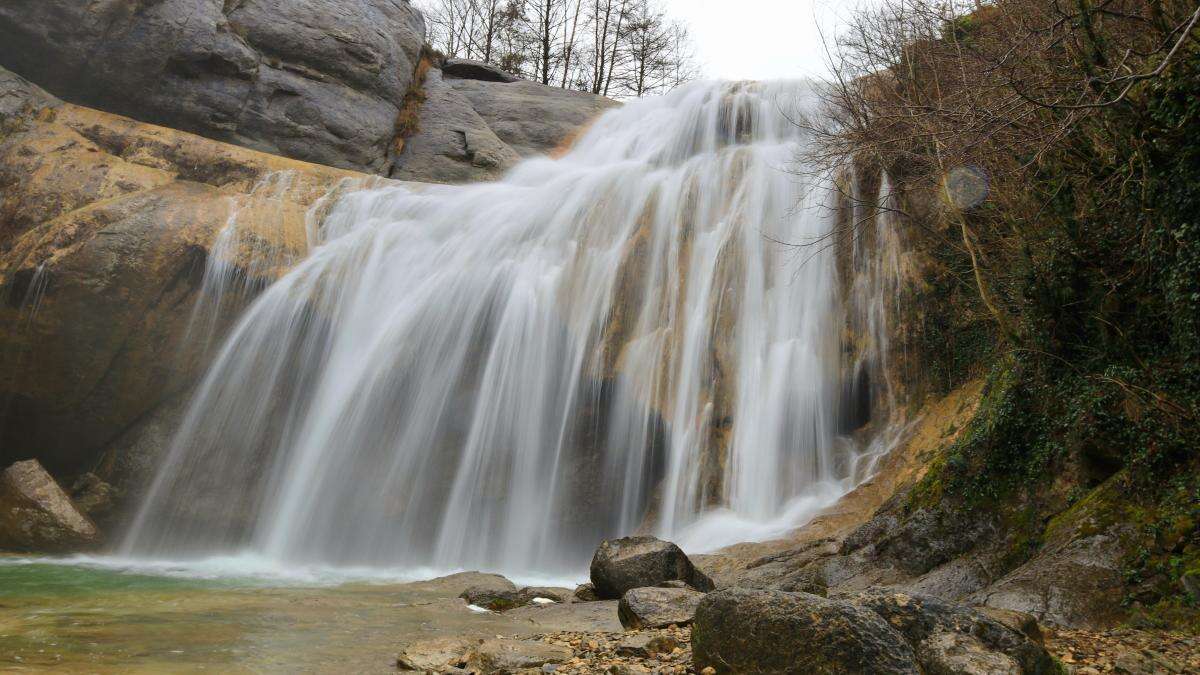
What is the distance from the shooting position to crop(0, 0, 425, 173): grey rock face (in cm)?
1555

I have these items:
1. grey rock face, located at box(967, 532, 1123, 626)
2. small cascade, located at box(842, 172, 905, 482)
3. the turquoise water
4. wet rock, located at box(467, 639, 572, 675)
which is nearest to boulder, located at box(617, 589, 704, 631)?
wet rock, located at box(467, 639, 572, 675)

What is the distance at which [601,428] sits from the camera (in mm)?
11633

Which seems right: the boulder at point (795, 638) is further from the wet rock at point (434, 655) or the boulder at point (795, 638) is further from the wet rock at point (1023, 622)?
the wet rock at point (434, 655)

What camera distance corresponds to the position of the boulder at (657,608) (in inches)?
210

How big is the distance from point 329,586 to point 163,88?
12.9m

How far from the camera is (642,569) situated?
278 inches

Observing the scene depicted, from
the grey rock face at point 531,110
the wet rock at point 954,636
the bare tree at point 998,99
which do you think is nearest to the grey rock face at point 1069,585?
the wet rock at point 954,636

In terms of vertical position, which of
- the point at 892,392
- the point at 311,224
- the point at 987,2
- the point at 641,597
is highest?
the point at 987,2

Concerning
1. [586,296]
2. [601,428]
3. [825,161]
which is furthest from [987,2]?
[601,428]

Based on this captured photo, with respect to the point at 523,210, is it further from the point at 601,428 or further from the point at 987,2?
the point at 987,2

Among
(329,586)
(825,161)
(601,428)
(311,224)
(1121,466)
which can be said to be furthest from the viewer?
(311,224)

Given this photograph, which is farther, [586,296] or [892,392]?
[586,296]

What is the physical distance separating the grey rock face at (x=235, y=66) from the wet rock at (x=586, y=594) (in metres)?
14.3

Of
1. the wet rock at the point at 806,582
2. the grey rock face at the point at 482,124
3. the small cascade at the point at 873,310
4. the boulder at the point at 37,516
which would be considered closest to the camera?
the wet rock at the point at 806,582
